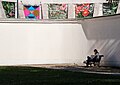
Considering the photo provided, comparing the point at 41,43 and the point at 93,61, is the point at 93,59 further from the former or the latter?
the point at 41,43

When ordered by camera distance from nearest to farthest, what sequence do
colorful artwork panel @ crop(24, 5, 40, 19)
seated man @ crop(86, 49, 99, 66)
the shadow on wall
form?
the shadow on wall < seated man @ crop(86, 49, 99, 66) < colorful artwork panel @ crop(24, 5, 40, 19)

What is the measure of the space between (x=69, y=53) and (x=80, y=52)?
2.78 feet

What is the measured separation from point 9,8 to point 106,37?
19.7 meters

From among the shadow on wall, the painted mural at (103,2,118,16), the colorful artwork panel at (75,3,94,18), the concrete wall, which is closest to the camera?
the shadow on wall

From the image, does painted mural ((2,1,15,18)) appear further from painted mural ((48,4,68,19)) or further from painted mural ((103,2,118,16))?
painted mural ((103,2,118,16))

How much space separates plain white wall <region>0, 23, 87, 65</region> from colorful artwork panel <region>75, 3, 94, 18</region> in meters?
15.7

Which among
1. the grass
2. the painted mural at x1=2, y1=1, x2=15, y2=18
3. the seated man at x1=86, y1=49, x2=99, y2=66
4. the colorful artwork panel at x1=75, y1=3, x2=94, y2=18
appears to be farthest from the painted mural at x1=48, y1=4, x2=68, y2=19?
the grass

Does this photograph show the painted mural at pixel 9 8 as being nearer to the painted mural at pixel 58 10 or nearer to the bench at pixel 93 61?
the painted mural at pixel 58 10

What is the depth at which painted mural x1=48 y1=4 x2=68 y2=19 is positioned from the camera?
151 feet

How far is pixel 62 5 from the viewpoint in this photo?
152 ft

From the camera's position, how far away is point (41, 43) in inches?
1207

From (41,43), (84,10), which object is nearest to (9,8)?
(84,10)

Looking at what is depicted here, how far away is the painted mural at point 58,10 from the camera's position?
151ft

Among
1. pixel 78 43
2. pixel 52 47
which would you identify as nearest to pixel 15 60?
pixel 52 47
